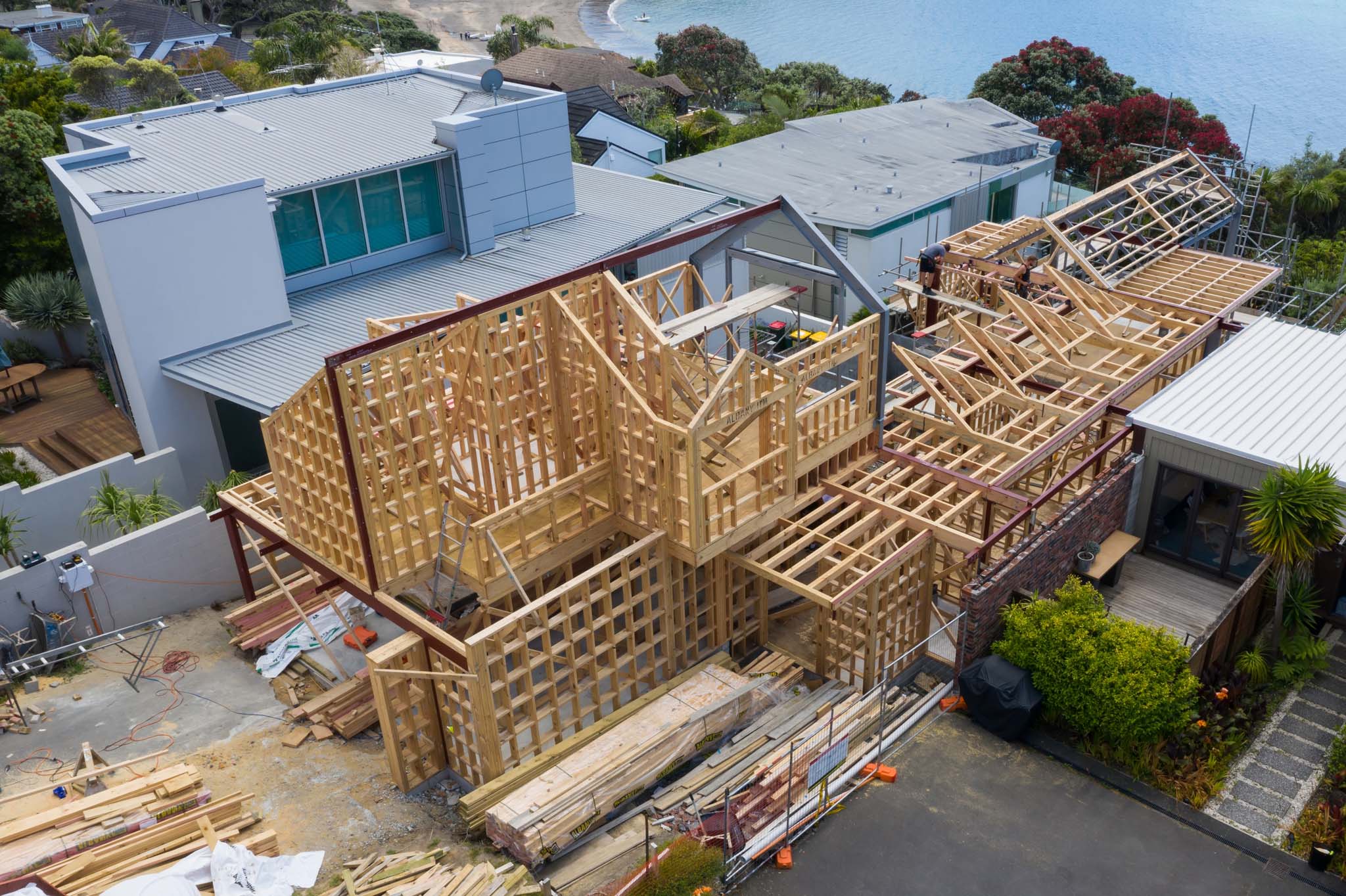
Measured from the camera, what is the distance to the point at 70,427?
98.8ft

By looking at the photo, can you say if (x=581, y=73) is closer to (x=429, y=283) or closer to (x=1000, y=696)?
(x=429, y=283)

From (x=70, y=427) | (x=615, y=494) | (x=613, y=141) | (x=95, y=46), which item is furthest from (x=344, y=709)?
(x=95, y=46)

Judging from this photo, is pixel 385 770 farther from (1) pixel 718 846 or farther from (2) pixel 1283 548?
(2) pixel 1283 548

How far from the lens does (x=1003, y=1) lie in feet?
650

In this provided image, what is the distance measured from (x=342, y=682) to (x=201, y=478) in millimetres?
10181

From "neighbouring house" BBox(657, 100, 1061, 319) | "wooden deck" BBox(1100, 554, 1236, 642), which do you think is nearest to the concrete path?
"wooden deck" BBox(1100, 554, 1236, 642)

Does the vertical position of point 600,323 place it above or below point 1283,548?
above

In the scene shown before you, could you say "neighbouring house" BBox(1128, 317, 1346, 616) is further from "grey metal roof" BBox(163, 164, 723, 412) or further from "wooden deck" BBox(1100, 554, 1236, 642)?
"grey metal roof" BBox(163, 164, 723, 412)

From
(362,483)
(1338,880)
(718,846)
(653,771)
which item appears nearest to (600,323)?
(362,483)

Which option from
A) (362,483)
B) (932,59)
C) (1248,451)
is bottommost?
(932,59)

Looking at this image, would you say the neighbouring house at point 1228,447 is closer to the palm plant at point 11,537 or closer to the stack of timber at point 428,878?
the stack of timber at point 428,878

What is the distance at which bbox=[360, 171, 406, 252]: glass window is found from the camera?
29.3m

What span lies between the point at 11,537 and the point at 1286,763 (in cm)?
2467

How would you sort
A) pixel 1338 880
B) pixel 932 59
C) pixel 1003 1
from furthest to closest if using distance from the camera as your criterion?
pixel 1003 1 → pixel 932 59 → pixel 1338 880
